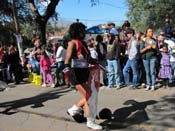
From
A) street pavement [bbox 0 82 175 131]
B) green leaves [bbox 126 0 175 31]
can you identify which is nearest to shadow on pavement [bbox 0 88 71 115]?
street pavement [bbox 0 82 175 131]

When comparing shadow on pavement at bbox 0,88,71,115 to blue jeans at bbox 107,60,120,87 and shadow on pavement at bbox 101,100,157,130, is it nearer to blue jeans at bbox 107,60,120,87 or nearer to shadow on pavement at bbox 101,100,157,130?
blue jeans at bbox 107,60,120,87

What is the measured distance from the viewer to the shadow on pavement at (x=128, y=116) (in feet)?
29.3

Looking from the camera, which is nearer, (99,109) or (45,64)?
(99,109)

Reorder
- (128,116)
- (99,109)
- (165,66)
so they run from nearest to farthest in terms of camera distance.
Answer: (128,116), (99,109), (165,66)

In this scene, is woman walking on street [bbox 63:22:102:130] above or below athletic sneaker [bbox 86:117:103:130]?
above

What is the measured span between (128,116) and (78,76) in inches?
63.3

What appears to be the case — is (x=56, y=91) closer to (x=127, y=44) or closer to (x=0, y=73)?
(x=127, y=44)

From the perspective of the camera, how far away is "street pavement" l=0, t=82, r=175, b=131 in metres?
8.94

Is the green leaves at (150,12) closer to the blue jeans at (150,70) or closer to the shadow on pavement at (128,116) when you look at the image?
the blue jeans at (150,70)

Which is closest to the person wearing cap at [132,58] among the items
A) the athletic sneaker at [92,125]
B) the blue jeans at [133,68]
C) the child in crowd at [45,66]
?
the blue jeans at [133,68]

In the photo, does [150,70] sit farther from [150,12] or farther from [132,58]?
[150,12]

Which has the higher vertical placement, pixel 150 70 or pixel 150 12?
pixel 150 12

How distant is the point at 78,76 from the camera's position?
865 centimetres

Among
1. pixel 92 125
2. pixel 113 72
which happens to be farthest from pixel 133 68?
pixel 92 125
